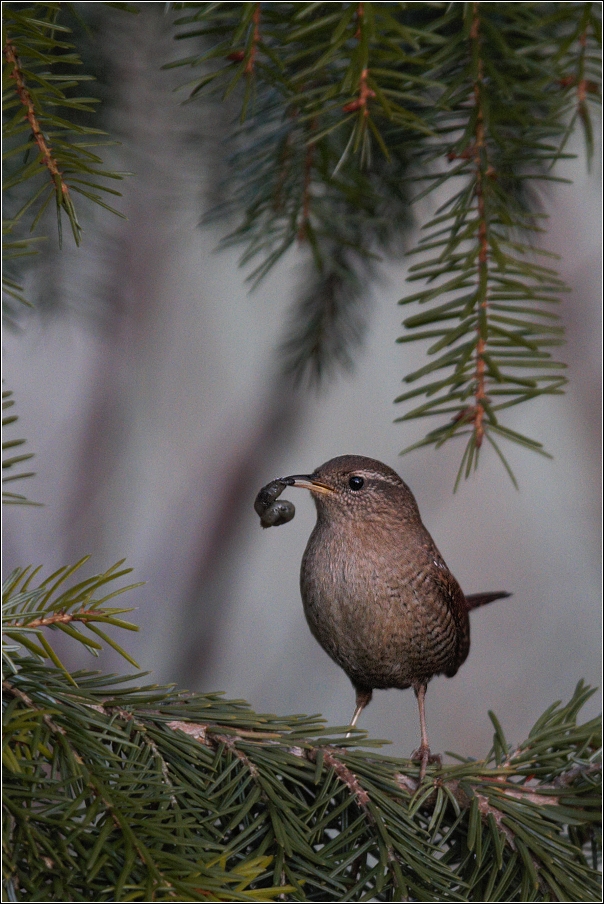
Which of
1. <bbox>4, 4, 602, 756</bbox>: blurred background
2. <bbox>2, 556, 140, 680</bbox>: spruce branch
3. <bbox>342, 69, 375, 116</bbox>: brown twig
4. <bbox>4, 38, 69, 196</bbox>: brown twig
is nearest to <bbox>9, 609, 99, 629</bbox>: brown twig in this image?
<bbox>2, 556, 140, 680</bbox>: spruce branch

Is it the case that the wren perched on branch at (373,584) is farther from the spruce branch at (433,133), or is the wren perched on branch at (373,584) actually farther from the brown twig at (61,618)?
the brown twig at (61,618)

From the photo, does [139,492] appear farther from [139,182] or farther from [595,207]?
[595,207]

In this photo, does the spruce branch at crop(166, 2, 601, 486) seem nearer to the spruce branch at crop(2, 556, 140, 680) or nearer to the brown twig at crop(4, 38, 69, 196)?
the brown twig at crop(4, 38, 69, 196)

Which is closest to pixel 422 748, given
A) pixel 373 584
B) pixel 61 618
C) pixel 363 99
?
pixel 373 584

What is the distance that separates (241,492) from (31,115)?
195 centimetres

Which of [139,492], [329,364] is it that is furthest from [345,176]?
[139,492]

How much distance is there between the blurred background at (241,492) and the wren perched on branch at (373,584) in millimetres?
1033

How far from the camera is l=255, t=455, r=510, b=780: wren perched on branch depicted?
1279 mm

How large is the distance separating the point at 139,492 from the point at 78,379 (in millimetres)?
420

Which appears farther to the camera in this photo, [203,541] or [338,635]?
[203,541]

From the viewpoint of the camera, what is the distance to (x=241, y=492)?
8.62 ft

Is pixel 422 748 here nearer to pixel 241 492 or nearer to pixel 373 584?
pixel 373 584

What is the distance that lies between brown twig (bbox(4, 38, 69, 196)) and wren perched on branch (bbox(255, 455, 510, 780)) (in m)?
0.58

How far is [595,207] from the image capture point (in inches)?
93.5
